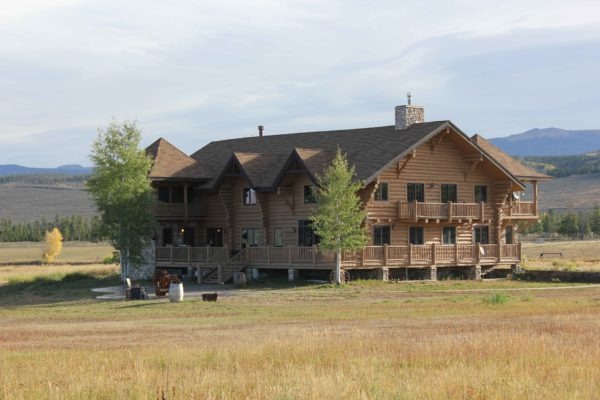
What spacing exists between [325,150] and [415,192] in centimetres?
560

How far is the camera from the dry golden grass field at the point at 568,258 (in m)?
62.0

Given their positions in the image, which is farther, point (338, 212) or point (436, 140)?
point (436, 140)

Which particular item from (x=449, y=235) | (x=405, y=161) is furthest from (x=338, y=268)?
(x=449, y=235)

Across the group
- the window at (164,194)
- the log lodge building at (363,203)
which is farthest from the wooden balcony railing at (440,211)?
the window at (164,194)

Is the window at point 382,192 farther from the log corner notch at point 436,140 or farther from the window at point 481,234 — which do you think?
the window at point 481,234

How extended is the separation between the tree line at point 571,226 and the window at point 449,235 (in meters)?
62.3

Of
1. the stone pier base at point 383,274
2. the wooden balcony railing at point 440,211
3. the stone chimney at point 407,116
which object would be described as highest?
the stone chimney at point 407,116

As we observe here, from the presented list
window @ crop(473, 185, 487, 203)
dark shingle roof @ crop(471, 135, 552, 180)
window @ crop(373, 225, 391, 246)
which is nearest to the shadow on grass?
window @ crop(373, 225, 391, 246)

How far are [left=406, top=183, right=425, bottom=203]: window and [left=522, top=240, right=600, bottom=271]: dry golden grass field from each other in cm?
995

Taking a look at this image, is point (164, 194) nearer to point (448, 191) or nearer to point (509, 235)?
point (448, 191)

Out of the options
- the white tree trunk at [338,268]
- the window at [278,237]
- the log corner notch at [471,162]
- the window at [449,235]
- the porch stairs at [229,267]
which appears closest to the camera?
the white tree trunk at [338,268]

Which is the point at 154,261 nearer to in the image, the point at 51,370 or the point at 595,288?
the point at 595,288

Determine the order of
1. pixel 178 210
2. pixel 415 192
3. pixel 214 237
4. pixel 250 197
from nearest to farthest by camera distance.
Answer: pixel 415 192 < pixel 250 197 < pixel 178 210 < pixel 214 237

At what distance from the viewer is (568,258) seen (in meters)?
80.3
